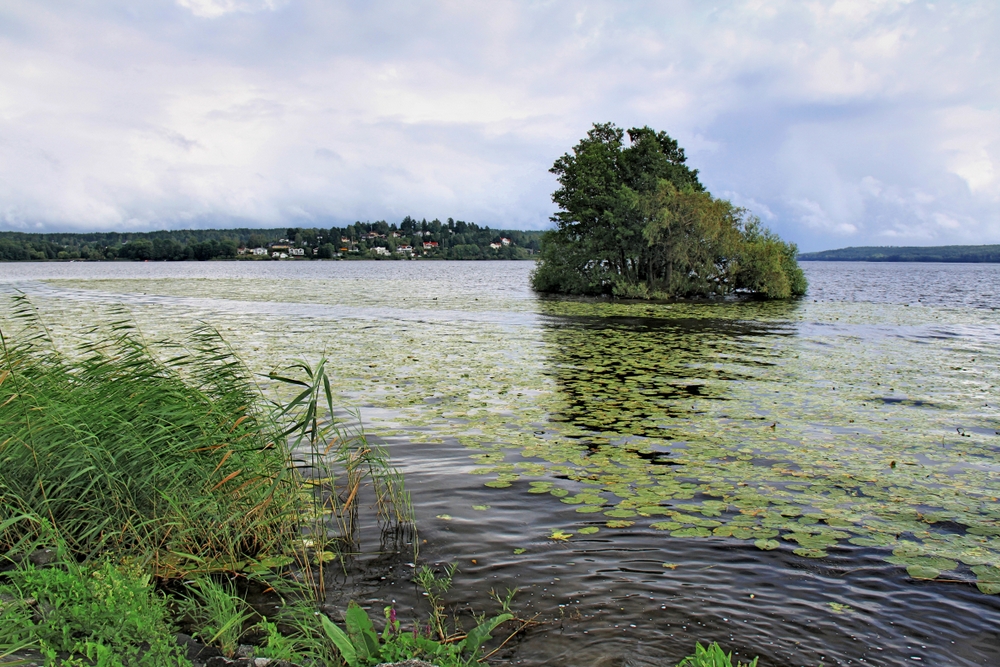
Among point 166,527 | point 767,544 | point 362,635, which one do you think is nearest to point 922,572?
point 767,544

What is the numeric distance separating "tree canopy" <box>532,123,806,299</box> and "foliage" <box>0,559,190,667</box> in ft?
130

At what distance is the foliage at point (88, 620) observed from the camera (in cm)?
349

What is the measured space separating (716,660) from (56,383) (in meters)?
7.12

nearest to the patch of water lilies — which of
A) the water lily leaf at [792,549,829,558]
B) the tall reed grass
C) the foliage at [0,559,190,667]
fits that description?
the water lily leaf at [792,549,829,558]

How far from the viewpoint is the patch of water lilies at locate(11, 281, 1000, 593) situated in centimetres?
677

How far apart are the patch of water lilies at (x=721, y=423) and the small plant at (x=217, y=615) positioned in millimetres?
2970

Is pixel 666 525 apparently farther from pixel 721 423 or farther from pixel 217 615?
pixel 721 423

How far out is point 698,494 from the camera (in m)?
7.55

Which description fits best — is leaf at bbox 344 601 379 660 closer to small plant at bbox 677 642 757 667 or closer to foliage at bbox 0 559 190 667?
foliage at bbox 0 559 190 667

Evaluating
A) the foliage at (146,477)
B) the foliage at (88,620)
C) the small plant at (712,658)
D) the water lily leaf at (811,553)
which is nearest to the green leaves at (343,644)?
the foliage at (88,620)

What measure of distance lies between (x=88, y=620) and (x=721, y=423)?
942 centimetres

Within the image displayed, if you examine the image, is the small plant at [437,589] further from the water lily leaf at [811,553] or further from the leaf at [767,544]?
the water lily leaf at [811,553]

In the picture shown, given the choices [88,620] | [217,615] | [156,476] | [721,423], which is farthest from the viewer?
[721,423]

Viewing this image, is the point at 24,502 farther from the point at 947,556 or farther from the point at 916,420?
the point at 916,420
